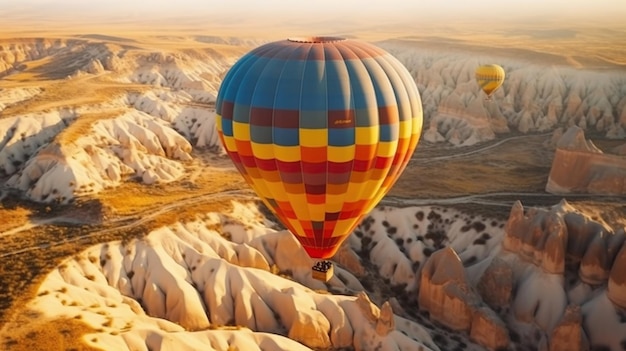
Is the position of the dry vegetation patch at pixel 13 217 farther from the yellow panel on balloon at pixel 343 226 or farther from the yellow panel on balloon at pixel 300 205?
the yellow panel on balloon at pixel 343 226

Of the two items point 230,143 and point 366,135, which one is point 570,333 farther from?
point 230,143

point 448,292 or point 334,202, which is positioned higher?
point 334,202

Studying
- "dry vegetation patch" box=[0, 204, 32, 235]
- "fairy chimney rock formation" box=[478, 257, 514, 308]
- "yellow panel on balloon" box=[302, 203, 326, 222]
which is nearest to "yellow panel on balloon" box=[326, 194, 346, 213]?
"yellow panel on balloon" box=[302, 203, 326, 222]

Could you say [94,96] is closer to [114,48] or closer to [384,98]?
[114,48]

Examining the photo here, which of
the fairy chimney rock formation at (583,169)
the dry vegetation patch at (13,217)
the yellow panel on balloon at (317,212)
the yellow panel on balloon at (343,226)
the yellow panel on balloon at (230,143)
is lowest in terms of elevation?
the dry vegetation patch at (13,217)

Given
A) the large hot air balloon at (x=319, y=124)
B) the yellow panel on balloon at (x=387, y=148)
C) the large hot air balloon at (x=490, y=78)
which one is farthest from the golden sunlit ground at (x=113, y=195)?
the yellow panel on balloon at (x=387, y=148)

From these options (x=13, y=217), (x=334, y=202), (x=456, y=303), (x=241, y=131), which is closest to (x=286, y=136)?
(x=241, y=131)

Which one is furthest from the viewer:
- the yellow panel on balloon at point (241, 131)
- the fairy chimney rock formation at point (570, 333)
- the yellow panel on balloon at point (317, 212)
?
the fairy chimney rock formation at point (570, 333)

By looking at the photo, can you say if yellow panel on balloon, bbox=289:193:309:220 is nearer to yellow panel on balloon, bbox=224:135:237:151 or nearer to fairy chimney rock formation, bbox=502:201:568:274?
yellow panel on balloon, bbox=224:135:237:151

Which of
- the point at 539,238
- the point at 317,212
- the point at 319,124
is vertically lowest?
the point at 539,238
